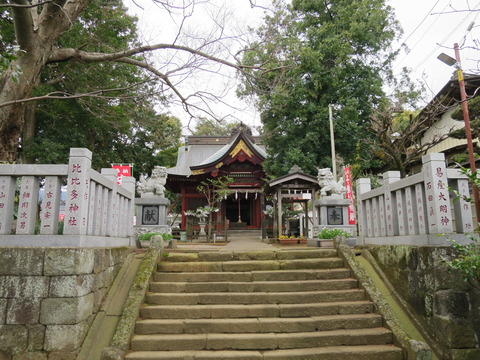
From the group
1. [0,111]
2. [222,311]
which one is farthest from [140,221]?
[222,311]

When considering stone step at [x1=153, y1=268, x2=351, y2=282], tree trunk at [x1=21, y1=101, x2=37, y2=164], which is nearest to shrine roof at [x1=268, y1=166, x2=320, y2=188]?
stone step at [x1=153, y1=268, x2=351, y2=282]

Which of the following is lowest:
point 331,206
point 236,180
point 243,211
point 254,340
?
point 254,340

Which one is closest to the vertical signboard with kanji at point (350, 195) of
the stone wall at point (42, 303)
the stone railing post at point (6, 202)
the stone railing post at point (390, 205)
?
the stone railing post at point (390, 205)

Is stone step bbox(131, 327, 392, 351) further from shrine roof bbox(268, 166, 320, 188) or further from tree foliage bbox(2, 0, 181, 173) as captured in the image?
shrine roof bbox(268, 166, 320, 188)

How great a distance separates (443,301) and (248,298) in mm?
2760

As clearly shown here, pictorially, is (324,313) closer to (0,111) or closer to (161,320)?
(161,320)

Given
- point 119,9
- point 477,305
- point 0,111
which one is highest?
point 119,9

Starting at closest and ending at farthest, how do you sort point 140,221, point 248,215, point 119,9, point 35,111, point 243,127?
point 140,221
point 119,9
point 35,111
point 243,127
point 248,215

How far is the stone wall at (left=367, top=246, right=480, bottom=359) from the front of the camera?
409cm

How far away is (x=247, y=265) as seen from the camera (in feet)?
19.6

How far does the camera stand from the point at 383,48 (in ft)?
56.9

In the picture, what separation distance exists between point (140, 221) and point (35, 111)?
9.72m

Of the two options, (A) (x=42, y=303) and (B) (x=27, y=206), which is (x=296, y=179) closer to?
(B) (x=27, y=206)

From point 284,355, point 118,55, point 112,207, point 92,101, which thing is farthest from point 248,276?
point 92,101
